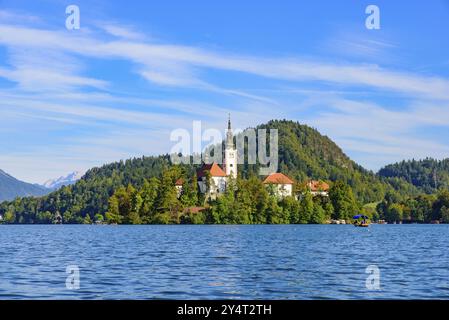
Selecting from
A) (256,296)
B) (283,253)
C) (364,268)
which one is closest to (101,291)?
(256,296)

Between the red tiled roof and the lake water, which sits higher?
the red tiled roof

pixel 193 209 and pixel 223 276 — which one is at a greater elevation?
pixel 193 209

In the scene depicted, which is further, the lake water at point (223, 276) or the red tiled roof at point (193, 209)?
the red tiled roof at point (193, 209)

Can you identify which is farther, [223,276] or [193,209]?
[193,209]

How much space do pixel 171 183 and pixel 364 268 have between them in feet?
499

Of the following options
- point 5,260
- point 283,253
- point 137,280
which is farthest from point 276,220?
point 137,280

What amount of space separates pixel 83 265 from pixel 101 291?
1495 cm

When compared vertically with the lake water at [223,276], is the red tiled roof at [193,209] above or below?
above

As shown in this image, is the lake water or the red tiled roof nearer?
the lake water

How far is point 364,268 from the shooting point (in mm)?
44219
